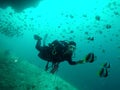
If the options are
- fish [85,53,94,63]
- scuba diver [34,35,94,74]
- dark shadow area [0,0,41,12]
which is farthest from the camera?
dark shadow area [0,0,41,12]

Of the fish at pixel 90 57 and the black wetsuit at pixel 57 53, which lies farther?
the black wetsuit at pixel 57 53

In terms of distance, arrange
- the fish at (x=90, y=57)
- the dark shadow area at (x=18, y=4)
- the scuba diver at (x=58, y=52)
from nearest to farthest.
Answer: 1. the fish at (x=90, y=57)
2. the scuba diver at (x=58, y=52)
3. the dark shadow area at (x=18, y=4)

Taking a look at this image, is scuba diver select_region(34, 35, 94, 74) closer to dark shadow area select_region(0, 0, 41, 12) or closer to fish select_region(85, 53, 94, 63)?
fish select_region(85, 53, 94, 63)

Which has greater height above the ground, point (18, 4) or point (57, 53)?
point (18, 4)

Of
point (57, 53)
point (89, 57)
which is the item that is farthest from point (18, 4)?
point (89, 57)

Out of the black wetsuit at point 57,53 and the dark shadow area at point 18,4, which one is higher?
the dark shadow area at point 18,4

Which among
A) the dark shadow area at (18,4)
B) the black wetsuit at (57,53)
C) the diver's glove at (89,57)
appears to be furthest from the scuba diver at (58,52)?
the dark shadow area at (18,4)

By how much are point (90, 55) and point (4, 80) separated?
5555mm

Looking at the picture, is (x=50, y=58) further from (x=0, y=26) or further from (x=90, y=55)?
Result: (x=0, y=26)

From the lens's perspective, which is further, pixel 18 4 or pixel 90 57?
pixel 18 4

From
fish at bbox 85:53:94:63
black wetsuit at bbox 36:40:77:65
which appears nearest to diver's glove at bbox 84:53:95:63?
fish at bbox 85:53:94:63

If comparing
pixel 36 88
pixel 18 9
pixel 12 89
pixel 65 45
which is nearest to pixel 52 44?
pixel 65 45

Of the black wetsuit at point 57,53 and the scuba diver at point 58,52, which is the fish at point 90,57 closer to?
the scuba diver at point 58,52

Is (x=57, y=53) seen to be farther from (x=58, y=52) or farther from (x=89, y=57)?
(x=89, y=57)
